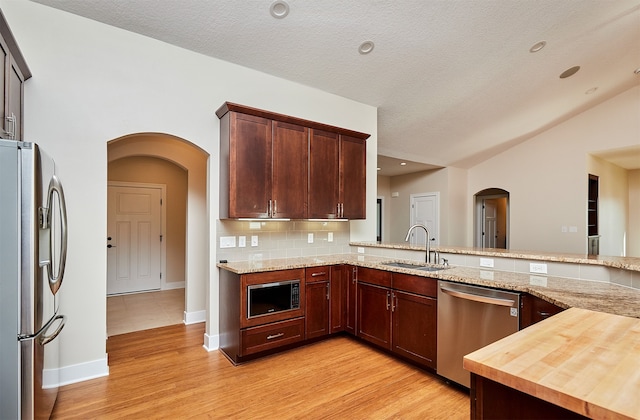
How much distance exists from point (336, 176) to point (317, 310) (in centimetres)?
155

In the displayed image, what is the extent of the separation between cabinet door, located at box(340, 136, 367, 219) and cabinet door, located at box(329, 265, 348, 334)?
0.74 m

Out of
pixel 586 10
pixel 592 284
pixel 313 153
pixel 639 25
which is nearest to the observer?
pixel 592 284

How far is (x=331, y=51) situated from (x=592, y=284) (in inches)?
120

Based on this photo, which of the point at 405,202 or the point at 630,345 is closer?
the point at 630,345

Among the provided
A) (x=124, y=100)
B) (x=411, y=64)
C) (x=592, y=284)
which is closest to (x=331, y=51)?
(x=411, y=64)

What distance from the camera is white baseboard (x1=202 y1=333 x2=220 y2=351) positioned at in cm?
326

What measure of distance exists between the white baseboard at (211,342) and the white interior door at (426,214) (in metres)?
5.15

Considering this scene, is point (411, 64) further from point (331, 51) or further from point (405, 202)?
point (405, 202)

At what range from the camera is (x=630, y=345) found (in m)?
1.08

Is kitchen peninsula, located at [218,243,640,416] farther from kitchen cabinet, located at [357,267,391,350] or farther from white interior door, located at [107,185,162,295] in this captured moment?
white interior door, located at [107,185,162,295]

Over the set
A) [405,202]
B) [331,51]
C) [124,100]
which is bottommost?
[405,202]

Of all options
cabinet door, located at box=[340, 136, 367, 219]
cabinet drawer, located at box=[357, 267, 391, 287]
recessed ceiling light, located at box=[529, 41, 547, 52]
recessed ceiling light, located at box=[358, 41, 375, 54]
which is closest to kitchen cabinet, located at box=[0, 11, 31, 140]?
recessed ceiling light, located at box=[358, 41, 375, 54]

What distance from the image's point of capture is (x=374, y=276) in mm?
3242

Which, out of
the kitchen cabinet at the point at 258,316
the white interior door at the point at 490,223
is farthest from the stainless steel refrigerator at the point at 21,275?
the white interior door at the point at 490,223
